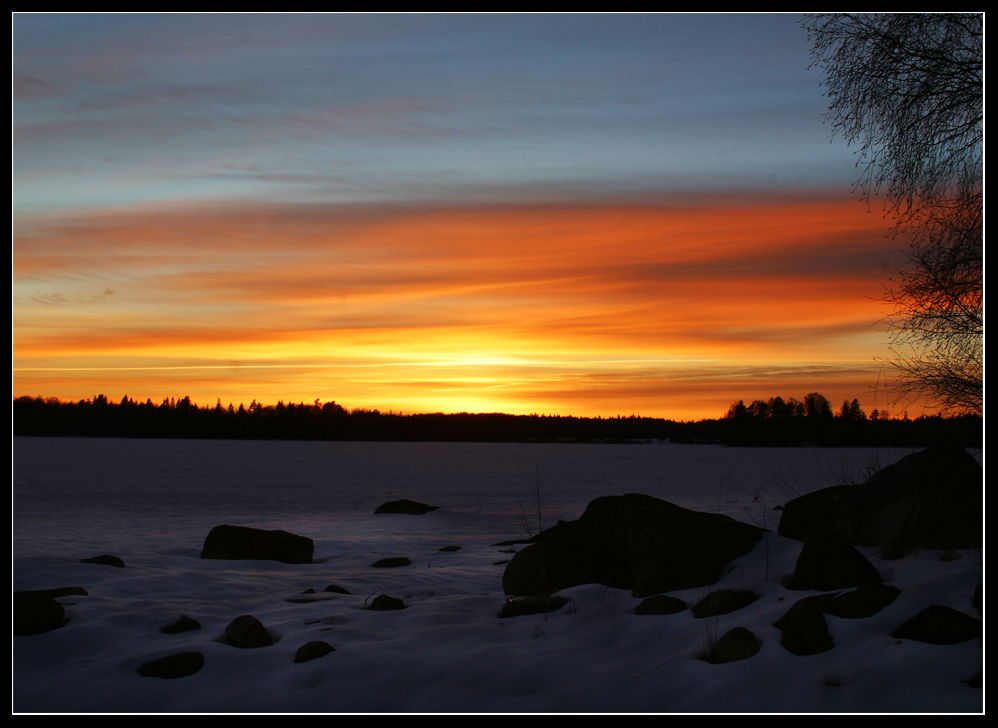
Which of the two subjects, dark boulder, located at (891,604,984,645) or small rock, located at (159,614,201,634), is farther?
small rock, located at (159,614,201,634)

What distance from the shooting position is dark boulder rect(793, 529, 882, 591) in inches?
258

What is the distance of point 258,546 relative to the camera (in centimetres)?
1388

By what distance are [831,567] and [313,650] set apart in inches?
189

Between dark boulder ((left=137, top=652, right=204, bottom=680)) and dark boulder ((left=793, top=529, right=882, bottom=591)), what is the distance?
552 centimetres

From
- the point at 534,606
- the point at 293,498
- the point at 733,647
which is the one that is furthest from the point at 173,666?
the point at 293,498

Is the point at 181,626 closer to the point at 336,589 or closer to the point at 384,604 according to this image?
the point at 384,604

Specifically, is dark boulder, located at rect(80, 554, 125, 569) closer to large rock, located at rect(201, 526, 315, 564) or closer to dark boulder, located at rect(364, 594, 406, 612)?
large rock, located at rect(201, 526, 315, 564)

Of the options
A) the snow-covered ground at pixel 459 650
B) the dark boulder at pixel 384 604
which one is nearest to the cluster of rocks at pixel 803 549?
the snow-covered ground at pixel 459 650

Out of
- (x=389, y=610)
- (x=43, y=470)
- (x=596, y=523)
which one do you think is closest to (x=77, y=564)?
(x=389, y=610)

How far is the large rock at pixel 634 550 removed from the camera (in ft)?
25.5

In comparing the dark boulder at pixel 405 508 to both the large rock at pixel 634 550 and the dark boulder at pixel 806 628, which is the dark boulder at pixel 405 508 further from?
the dark boulder at pixel 806 628

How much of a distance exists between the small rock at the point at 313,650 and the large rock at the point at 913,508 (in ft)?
18.3

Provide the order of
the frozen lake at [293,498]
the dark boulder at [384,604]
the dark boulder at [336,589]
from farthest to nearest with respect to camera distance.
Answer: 1. the frozen lake at [293,498]
2. the dark boulder at [336,589]
3. the dark boulder at [384,604]

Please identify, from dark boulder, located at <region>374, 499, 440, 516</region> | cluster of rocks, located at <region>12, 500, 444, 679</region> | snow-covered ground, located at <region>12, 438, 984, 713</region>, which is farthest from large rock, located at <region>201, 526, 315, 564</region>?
dark boulder, located at <region>374, 499, 440, 516</region>
